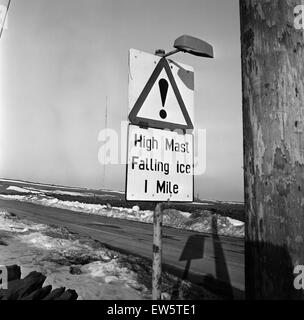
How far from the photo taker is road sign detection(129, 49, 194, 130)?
2.52 metres

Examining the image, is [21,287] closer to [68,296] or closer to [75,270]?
[68,296]

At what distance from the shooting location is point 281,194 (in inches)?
61.6

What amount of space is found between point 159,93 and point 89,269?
229 inches

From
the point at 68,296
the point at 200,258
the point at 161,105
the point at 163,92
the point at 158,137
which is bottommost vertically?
the point at 200,258

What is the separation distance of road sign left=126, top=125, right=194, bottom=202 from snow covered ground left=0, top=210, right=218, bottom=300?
350cm

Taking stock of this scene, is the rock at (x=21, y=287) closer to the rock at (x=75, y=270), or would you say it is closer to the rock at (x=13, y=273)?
the rock at (x=13, y=273)

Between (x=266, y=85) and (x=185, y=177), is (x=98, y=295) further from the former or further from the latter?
(x=266, y=85)

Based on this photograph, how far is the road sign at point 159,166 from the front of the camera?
2.42 meters

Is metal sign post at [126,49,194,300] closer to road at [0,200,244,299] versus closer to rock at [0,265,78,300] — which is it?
rock at [0,265,78,300]

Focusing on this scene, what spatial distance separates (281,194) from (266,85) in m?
0.52

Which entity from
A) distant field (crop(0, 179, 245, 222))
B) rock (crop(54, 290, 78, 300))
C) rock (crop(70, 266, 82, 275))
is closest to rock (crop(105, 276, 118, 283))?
rock (crop(70, 266, 82, 275))

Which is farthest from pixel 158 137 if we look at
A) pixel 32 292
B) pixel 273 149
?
pixel 32 292

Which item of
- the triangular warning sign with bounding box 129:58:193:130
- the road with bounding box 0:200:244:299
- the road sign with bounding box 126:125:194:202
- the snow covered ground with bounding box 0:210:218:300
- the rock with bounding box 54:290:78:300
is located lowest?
the road with bounding box 0:200:244:299

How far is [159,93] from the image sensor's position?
2.63 meters
